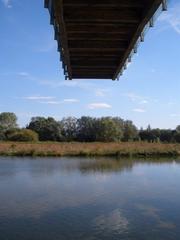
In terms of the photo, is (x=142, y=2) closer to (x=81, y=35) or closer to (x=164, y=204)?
Answer: (x=81, y=35)

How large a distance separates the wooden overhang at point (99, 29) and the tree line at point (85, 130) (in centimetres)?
7952

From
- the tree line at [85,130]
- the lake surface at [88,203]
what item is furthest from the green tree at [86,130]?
the lake surface at [88,203]

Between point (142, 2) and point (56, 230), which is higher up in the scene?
point (142, 2)

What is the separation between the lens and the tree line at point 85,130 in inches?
4092

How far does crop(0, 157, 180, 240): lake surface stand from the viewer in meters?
17.3

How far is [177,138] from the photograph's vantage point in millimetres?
92938

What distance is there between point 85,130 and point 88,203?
92.4 meters

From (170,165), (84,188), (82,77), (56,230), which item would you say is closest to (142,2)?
(82,77)

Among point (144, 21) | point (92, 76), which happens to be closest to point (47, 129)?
point (92, 76)

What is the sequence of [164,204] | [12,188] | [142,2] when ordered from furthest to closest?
[12,188] → [164,204] → [142,2]

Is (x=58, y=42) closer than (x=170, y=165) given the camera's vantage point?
Yes

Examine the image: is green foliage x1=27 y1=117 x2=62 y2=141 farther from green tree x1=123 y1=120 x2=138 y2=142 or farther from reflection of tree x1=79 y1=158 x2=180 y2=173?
reflection of tree x1=79 y1=158 x2=180 y2=173

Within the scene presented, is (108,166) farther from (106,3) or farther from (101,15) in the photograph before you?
(106,3)

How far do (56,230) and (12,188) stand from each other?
10653 millimetres
